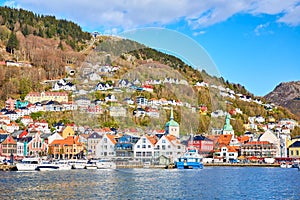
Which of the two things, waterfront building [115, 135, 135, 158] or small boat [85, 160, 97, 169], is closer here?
small boat [85, 160, 97, 169]

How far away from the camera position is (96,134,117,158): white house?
1450 inches

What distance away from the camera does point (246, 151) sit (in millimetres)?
48406

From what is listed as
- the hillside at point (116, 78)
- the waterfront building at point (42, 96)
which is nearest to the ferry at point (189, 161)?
the hillside at point (116, 78)

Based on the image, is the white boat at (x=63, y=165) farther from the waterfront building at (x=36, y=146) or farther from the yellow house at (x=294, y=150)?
the yellow house at (x=294, y=150)

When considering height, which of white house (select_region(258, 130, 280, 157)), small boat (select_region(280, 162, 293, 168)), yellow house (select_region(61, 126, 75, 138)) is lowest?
small boat (select_region(280, 162, 293, 168))

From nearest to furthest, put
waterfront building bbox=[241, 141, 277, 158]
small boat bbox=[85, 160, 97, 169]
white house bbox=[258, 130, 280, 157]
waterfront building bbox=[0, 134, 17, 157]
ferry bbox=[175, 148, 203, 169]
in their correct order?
small boat bbox=[85, 160, 97, 169], ferry bbox=[175, 148, 203, 169], waterfront building bbox=[0, 134, 17, 157], waterfront building bbox=[241, 141, 277, 158], white house bbox=[258, 130, 280, 157]

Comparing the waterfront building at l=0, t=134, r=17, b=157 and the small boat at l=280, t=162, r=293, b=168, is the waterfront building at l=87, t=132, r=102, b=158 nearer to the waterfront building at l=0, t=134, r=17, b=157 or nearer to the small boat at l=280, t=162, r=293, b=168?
→ the waterfront building at l=0, t=134, r=17, b=157

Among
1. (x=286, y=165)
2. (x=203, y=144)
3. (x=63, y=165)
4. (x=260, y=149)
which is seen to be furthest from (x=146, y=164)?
(x=260, y=149)

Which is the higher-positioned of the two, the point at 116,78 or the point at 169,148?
the point at 116,78

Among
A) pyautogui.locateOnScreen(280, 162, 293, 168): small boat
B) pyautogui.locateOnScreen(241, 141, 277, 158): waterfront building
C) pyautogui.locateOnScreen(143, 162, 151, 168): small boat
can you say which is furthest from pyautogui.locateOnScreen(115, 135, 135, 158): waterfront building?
pyautogui.locateOnScreen(241, 141, 277, 158): waterfront building

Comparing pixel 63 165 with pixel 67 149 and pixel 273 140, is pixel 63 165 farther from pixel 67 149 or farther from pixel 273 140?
pixel 273 140

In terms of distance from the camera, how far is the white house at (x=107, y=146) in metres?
36.8

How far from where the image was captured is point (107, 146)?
1479 inches

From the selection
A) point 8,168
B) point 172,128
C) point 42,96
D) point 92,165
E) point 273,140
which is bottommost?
point 8,168
